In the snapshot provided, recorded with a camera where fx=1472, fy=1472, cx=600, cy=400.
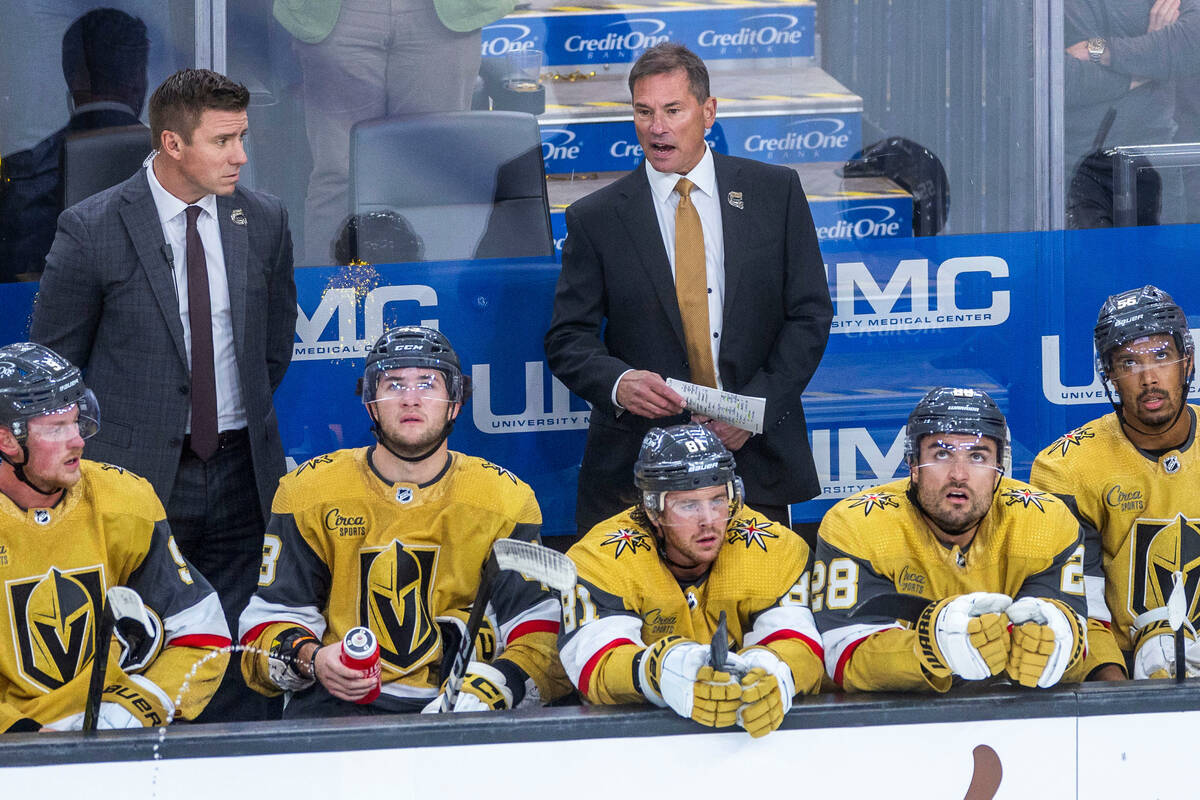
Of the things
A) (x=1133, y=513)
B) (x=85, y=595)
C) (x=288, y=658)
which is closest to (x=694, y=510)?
(x=288, y=658)

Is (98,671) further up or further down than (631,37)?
further down

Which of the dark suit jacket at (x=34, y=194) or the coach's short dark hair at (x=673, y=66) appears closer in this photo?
the coach's short dark hair at (x=673, y=66)

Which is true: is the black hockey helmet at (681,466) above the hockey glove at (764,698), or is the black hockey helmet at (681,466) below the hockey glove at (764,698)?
above

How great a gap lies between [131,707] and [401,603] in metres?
0.65

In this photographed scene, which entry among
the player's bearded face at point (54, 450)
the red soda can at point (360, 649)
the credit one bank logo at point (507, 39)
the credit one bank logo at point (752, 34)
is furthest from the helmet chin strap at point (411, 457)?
the credit one bank logo at point (752, 34)

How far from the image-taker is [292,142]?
4.56 meters

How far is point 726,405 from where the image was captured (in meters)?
3.68

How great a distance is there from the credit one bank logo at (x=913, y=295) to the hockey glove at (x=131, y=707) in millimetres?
2475

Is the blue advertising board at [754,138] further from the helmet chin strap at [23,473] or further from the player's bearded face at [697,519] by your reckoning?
the helmet chin strap at [23,473]

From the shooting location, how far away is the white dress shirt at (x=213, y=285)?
3850mm

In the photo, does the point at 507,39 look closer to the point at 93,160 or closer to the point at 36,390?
the point at 93,160

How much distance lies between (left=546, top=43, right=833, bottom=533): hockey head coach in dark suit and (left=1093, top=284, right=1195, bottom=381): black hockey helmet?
2.32 feet

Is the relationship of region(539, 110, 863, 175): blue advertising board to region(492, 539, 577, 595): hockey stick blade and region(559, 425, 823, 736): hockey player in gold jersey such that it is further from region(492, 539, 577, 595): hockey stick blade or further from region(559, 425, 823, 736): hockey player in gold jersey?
region(492, 539, 577, 595): hockey stick blade

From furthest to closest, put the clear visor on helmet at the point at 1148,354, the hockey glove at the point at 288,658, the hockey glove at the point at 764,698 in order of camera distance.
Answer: the clear visor on helmet at the point at 1148,354 < the hockey glove at the point at 288,658 < the hockey glove at the point at 764,698
